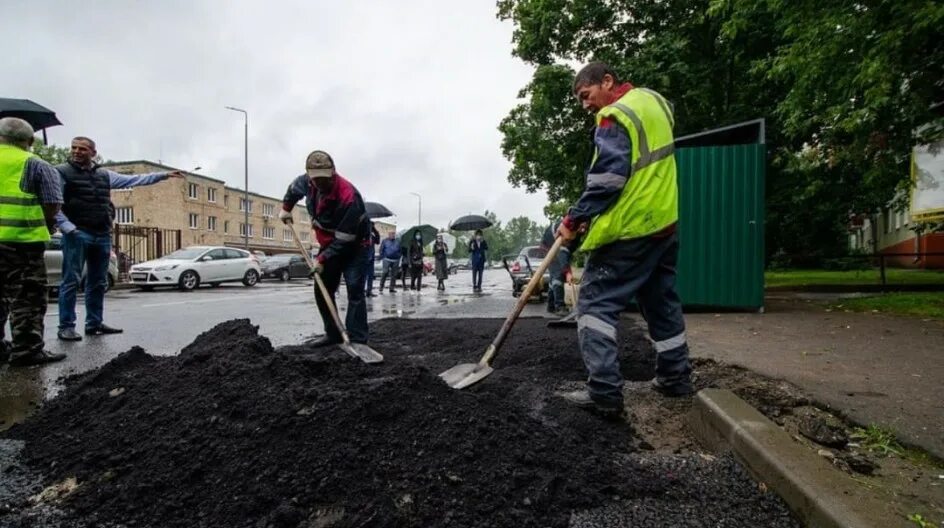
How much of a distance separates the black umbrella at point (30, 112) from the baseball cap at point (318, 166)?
590 cm

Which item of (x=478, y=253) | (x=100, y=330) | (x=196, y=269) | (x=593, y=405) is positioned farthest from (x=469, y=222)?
(x=593, y=405)

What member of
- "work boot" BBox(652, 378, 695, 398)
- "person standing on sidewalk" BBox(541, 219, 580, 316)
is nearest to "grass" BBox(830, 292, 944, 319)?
"person standing on sidewalk" BBox(541, 219, 580, 316)

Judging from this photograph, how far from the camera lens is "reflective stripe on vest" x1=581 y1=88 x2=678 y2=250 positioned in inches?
106

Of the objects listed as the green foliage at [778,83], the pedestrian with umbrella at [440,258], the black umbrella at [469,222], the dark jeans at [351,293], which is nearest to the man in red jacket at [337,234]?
the dark jeans at [351,293]

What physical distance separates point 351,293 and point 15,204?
8.83 feet

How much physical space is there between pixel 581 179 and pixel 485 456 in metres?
17.0

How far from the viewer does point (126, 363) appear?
3.47m

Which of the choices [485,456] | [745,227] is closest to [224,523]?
[485,456]

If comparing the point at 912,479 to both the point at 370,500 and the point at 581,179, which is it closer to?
the point at 370,500

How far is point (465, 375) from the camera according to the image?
3049 mm

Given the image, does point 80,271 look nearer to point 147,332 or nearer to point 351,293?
point 147,332

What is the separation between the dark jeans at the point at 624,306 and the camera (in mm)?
2632

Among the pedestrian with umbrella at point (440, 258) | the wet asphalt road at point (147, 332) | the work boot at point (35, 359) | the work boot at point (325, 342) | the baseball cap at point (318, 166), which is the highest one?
the baseball cap at point (318, 166)

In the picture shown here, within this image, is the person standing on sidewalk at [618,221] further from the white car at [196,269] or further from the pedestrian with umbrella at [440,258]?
the white car at [196,269]
